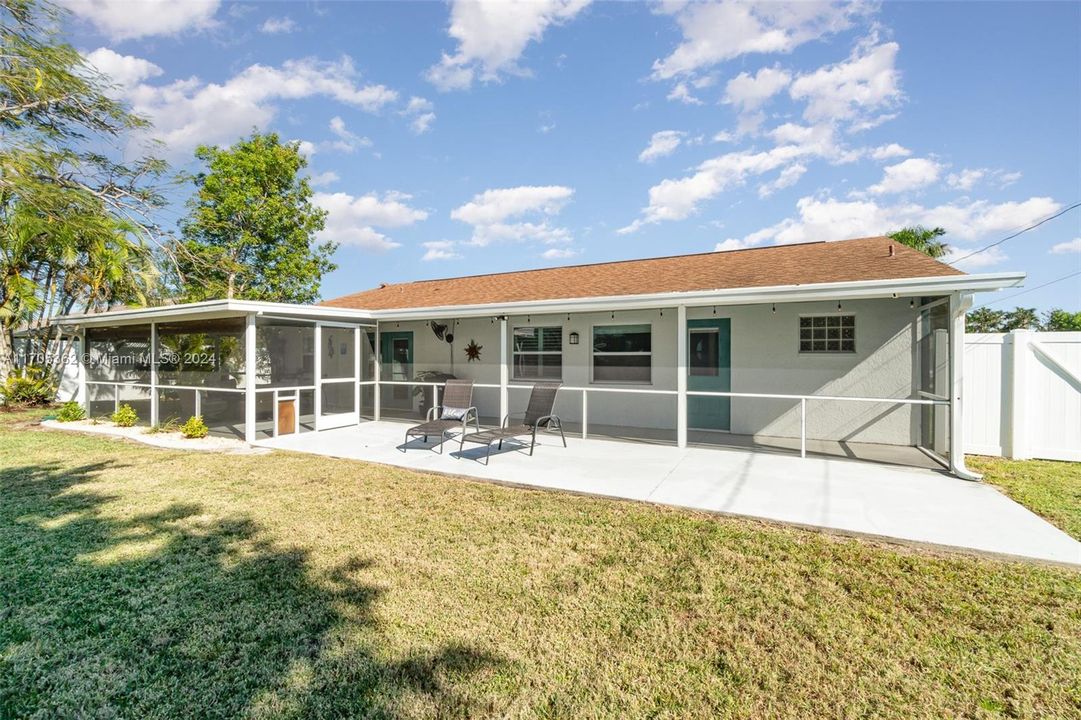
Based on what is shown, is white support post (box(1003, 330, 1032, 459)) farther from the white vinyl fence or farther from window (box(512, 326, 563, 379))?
window (box(512, 326, 563, 379))

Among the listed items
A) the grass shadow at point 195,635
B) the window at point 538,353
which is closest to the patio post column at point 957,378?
the grass shadow at point 195,635

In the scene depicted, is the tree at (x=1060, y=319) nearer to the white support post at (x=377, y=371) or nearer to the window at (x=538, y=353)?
the window at (x=538, y=353)

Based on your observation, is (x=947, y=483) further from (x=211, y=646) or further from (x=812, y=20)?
(x=812, y=20)

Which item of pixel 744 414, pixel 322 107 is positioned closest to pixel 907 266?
pixel 744 414

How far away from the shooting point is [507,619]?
2785mm

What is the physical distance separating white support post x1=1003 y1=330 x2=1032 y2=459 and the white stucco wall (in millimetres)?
1153

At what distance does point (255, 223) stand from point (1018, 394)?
24.5 meters

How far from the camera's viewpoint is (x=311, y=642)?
2551 mm

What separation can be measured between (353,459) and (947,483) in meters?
8.02

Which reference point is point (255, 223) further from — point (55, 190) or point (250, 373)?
point (250, 373)

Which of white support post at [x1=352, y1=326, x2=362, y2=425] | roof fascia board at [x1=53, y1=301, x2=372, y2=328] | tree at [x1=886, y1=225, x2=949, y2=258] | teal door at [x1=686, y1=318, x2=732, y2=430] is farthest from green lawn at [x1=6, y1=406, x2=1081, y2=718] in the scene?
tree at [x1=886, y1=225, x2=949, y2=258]

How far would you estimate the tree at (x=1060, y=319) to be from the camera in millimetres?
36128

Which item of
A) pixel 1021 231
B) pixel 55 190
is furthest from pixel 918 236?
pixel 55 190

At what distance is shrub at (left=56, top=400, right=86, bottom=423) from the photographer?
35.7ft
